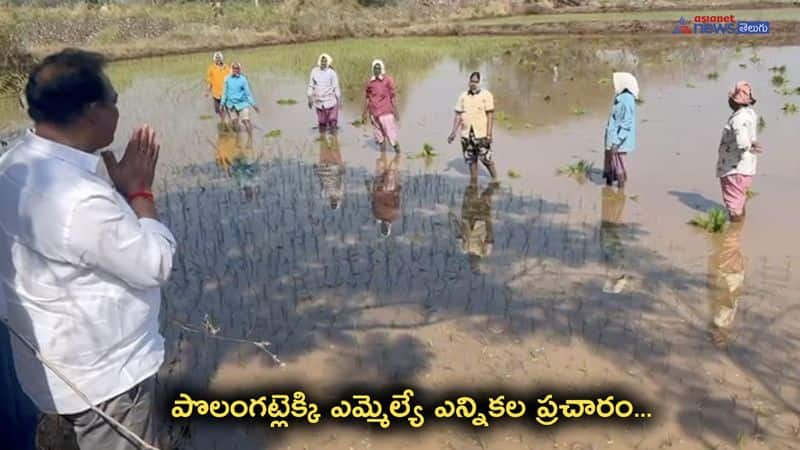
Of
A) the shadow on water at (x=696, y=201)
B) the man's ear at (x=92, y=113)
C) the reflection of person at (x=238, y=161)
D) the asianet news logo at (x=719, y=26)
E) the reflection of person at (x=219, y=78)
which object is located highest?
the asianet news logo at (x=719, y=26)

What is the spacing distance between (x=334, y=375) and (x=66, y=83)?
2.96m

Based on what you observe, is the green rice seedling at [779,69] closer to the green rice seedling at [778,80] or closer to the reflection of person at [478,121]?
the green rice seedling at [778,80]

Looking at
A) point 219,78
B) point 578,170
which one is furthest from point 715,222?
point 219,78

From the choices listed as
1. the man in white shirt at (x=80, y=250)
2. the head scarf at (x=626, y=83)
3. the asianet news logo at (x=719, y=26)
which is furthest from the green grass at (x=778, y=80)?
the man in white shirt at (x=80, y=250)

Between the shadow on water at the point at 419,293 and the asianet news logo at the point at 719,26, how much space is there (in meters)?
25.1

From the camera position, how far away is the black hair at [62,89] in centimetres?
190

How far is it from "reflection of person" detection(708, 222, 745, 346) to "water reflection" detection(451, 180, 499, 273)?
1.97 metres

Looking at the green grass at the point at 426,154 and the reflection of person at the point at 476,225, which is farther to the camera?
the green grass at the point at 426,154

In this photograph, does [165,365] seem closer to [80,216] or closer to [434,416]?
[434,416]

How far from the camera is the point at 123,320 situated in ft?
6.60

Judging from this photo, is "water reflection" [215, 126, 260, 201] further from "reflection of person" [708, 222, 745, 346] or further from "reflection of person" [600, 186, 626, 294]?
"reflection of person" [708, 222, 745, 346]

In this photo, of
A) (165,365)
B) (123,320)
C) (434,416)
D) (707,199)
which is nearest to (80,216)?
(123,320)

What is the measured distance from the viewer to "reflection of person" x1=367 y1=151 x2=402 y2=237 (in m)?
7.56

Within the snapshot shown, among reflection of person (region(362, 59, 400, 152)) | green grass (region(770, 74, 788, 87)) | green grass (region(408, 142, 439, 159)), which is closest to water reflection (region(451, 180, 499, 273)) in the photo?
green grass (region(408, 142, 439, 159))
